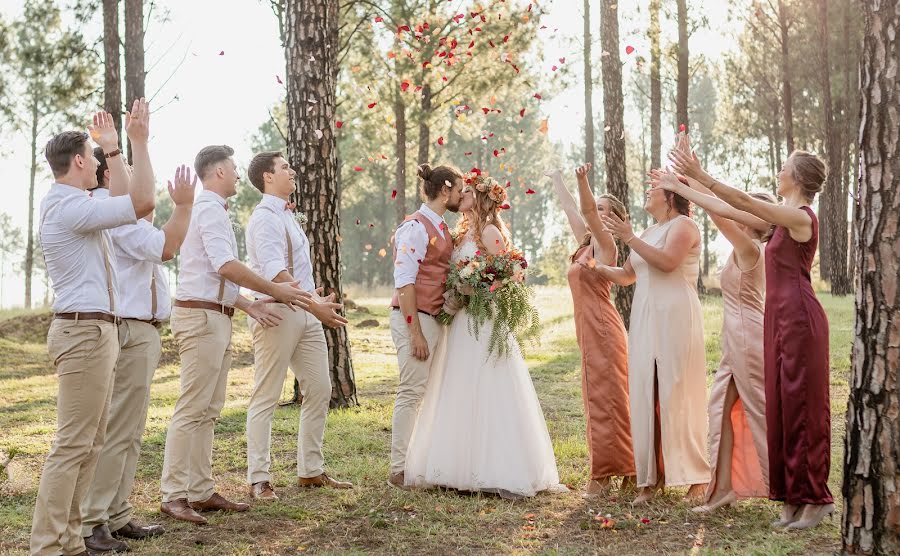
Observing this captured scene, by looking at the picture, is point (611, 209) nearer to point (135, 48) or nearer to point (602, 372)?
point (602, 372)

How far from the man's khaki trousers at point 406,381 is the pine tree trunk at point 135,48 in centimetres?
800

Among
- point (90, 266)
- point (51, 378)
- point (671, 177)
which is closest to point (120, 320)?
point (90, 266)

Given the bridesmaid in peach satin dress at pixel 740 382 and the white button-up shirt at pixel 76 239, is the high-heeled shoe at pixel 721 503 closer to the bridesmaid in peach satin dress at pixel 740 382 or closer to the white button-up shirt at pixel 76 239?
the bridesmaid in peach satin dress at pixel 740 382

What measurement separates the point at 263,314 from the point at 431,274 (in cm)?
137

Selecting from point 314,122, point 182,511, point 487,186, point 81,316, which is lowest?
point 182,511

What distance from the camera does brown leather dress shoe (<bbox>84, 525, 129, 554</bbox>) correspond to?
526 centimetres

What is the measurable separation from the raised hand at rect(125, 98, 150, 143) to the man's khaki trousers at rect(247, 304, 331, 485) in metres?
2.10

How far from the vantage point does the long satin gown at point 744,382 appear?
6.00 metres

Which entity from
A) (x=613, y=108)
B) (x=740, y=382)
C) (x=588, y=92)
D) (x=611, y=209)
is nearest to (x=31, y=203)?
(x=588, y=92)

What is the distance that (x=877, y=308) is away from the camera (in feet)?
14.9

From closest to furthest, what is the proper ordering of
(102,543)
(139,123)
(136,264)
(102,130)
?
(139,123) → (102,130) → (102,543) → (136,264)

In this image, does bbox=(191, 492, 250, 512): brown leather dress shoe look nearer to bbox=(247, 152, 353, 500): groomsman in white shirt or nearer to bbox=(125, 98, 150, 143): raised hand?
bbox=(247, 152, 353, 500): groomsman in white shirt

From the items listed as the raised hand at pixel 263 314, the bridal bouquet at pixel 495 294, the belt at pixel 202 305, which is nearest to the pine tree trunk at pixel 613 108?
the bridal bouquet at pixel 495 294

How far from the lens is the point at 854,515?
465cm
